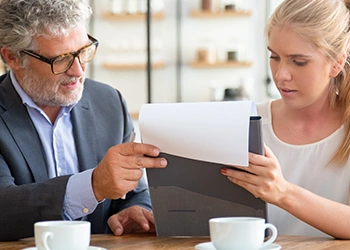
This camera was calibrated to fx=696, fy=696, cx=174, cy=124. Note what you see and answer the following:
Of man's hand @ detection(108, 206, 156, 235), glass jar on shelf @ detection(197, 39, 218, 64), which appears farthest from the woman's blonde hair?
glass jar on shelf @ detection(197, 39, 218, 64)

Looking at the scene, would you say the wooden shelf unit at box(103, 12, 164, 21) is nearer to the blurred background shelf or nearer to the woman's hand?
the blurred background shelf

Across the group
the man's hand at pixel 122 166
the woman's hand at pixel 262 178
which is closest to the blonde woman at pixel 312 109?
the woman's hand at pixel 262 178

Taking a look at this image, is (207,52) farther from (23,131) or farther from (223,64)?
(23,131)

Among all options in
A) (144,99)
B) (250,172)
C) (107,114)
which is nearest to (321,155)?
(250,172)

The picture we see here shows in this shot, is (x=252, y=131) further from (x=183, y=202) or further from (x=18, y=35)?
(x=18, y=35)

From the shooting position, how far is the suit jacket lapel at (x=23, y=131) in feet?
6.25

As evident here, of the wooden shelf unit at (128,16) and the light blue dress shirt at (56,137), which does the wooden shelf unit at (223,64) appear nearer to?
the wooden shelf unit at (128,16)

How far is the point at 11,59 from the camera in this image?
2115mm

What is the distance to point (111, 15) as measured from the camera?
571 centimetres

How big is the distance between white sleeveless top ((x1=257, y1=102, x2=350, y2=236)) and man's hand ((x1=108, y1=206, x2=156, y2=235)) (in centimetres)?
35

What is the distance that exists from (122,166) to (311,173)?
57 cm

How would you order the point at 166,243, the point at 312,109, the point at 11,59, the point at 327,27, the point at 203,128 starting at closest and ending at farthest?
the point at 203,128
the point at 166,243
the point at 327,27
the point at 312,109
the point at 11,59

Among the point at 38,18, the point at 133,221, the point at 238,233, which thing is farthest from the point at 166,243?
the point at 38,18

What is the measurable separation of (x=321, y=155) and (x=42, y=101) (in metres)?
0.80
